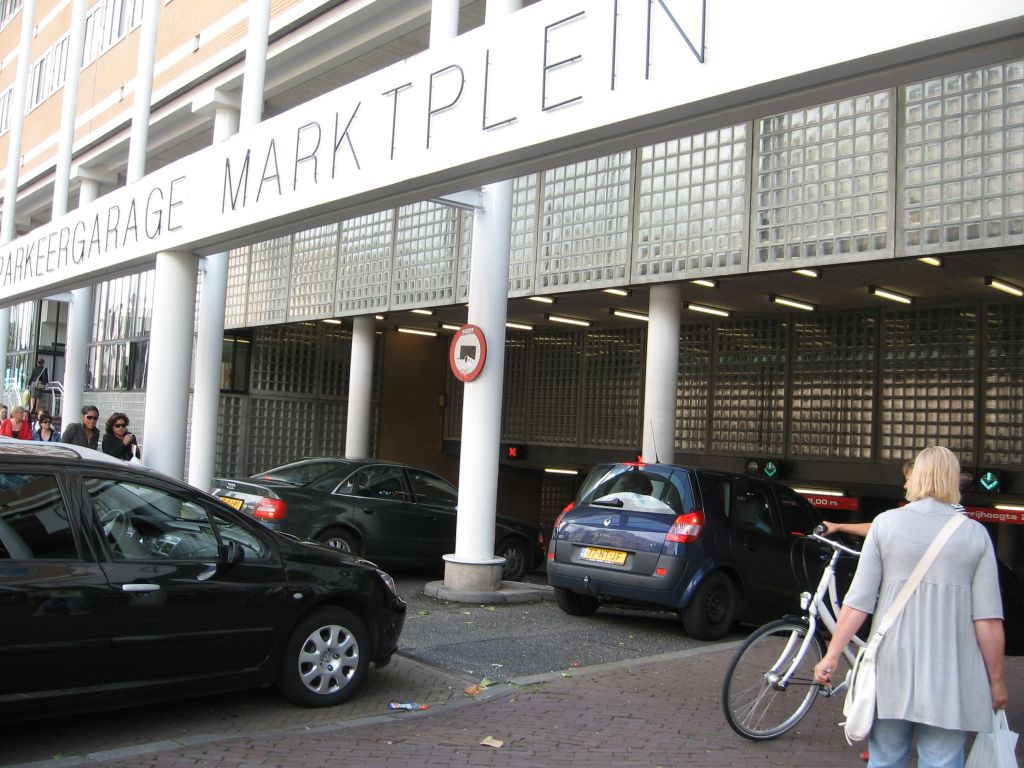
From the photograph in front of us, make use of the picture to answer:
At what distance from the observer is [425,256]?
580 inches

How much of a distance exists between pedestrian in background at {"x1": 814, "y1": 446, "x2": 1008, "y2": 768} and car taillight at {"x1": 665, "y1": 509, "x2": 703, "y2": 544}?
4.59 m

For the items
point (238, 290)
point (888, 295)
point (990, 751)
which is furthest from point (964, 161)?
point (238, 290)

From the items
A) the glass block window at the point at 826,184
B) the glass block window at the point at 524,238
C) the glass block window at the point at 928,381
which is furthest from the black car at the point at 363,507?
the glass block window at the point at 928,381

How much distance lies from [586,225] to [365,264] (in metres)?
4.76

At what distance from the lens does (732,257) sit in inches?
418

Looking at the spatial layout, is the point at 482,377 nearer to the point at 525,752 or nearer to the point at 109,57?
the point at 525,752

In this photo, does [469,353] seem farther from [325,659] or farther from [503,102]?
[325,659]

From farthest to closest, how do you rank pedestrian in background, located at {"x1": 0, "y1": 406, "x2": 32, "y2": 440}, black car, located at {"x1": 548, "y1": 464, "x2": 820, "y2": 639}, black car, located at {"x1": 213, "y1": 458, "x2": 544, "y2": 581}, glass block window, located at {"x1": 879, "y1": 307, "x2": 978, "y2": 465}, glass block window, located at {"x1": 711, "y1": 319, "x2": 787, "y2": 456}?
pedestrian in background, located at {"x1": 0, "y1": 406, "x2": 32, "y2": 440}, glass block window, located at {"x1": 711, "y1": 319, "x2": 787, "y2": 456}, glass block window, located at {"x1": 879, "y1": 307, "x2": 978, "y2": 465}, black car, located at {"x1": 213, "y1": 458, "x2": 544, "y2": 581}, black car, located at {"x1": 548, "y1": 464, "x2": 820, "y2": 639}

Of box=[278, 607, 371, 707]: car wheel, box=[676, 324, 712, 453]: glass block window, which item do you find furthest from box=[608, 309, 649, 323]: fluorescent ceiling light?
box=[278, 607, 371, 707]: car wheel

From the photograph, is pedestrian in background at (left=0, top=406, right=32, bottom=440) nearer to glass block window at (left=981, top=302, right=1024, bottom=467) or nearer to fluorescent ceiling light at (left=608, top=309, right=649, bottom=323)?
fluorescent ceiling light at (left=608, top=309, right=649, bottom=323)

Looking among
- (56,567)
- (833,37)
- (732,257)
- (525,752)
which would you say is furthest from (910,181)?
(56,567)

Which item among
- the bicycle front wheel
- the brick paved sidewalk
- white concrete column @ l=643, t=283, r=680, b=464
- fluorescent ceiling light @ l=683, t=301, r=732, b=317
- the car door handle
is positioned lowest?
the brick paved sidewalk

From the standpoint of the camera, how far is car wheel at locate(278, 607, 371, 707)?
20.2 feet

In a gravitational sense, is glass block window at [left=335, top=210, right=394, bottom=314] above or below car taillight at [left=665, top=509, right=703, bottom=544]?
above
